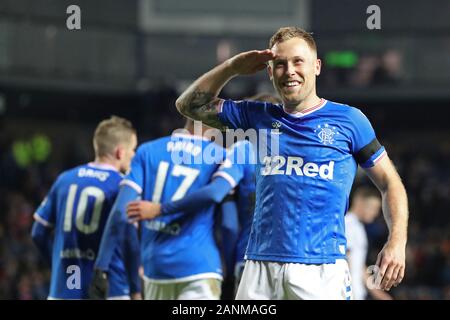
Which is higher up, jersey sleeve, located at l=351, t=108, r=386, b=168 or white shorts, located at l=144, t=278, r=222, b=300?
jersey sleeve, located at l=351, t=108, r=386, b=168

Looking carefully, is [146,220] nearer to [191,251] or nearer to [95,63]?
[191,251]

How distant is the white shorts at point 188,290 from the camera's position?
23.0ft

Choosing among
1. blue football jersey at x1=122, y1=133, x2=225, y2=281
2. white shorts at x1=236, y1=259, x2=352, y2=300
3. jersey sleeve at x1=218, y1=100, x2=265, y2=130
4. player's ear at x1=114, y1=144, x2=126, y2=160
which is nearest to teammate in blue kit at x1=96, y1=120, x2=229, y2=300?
blue football jersey at x1=122, y1=133, x2=225, y2=281

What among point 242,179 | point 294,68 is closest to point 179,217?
point 242,179

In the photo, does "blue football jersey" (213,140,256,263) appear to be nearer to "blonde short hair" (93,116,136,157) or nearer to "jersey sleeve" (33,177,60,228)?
"blonde short hair" (93,116,136,157)

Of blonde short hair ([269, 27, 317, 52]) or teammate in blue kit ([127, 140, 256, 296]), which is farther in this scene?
teammate in blue kit ([127, 140, 256, 296])

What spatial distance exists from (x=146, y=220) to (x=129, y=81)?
701 inches

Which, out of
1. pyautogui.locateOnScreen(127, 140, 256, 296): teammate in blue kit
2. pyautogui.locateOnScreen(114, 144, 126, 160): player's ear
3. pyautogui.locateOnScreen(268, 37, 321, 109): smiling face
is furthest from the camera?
pyautogui.locateOnScreen(114, 144, 126, 160): player's ear

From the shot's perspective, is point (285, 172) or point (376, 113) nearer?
point (285, 172)

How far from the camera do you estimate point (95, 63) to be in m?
24.2

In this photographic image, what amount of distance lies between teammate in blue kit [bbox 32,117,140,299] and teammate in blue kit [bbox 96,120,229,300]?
270mm

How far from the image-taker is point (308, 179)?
480 centimetres

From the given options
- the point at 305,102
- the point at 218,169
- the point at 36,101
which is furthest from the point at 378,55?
the point at 305,102

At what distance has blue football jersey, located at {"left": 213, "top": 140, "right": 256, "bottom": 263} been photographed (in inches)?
276
